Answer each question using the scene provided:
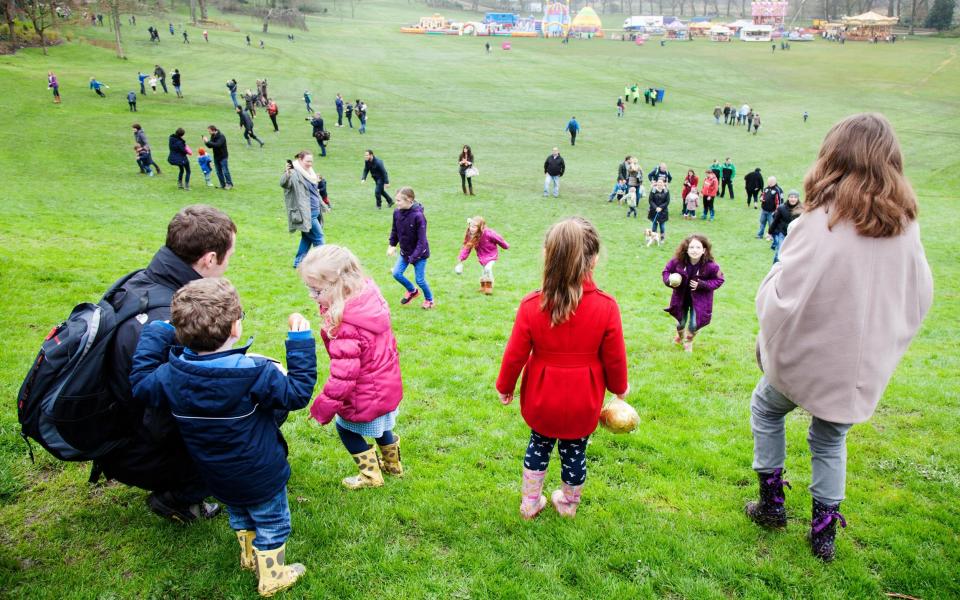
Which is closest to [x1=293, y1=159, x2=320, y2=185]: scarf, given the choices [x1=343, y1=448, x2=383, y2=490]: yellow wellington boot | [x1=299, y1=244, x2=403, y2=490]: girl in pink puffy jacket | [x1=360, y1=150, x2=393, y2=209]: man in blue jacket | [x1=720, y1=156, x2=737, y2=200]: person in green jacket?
[x1=360, y1=150, x2=393, y2=209]: man in blue jacket

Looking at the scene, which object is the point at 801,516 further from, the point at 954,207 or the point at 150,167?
the point at 954,207

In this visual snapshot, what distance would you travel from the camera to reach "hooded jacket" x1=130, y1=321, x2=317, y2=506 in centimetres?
305

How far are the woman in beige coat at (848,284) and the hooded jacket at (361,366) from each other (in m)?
2.59

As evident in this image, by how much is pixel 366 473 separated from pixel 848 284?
11.8ft

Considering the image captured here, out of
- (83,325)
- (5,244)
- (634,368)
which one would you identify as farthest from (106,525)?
(5,244)

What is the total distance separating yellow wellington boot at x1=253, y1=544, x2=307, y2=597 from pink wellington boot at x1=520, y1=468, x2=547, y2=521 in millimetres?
1644

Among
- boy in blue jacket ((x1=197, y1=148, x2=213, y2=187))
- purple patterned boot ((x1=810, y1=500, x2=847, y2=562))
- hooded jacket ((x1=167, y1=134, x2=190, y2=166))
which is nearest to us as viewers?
purple patterned boot ((x1=810, y1=500, x2=847, y2=562))

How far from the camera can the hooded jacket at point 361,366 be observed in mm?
3830

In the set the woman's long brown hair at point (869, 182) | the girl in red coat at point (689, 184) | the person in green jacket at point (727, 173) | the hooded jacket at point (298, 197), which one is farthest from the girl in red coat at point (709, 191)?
the woman's long brown hair at point (869, 182)

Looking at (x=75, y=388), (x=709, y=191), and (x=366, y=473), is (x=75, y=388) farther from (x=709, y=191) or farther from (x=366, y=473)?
(x=709, y=191)

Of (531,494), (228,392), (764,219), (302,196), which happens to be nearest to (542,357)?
(531,494)

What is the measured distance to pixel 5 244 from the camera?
1126 centimetres

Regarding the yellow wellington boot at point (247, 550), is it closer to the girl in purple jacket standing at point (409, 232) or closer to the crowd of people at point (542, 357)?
the crowd of people at point (542, 357)

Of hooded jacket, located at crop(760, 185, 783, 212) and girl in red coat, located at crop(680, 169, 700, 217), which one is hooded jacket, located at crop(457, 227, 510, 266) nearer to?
hooded jacket, located at crop(760, 185, 783, 212)
